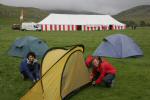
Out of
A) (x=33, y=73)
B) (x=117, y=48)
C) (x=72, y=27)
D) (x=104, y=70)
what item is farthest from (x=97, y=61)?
(x=72, y=27)

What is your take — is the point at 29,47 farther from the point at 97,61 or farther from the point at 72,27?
the point at 72,27

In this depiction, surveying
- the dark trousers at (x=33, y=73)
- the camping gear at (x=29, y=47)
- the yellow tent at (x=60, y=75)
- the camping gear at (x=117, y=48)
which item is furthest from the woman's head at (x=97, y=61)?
the camping gear at (x=29, y=47)

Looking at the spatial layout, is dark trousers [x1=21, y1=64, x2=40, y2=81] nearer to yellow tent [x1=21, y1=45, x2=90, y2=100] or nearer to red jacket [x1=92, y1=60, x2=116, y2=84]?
yellow tent [x1=21, y1=45, x2=90, y2=100]

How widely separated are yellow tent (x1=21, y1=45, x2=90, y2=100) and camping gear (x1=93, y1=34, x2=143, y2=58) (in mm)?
6143

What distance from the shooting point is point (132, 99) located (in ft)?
33.1

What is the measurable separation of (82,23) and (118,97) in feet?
146

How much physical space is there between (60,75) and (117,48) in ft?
25.6

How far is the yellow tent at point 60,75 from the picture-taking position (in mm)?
9617

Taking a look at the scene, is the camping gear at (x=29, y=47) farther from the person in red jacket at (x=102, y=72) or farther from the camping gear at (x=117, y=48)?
the person in red jacket at (x=102, y=72)

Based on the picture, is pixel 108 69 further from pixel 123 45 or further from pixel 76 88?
pixel 123 45

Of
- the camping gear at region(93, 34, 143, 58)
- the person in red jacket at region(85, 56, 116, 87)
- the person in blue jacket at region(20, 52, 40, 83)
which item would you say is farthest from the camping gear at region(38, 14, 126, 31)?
the person in red jacket at region(85, 56, 116, 87)

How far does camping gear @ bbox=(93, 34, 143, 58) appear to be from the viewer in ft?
56.4

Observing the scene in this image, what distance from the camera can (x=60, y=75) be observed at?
9.86 meters

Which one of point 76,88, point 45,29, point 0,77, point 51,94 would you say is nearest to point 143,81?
point 76,88
